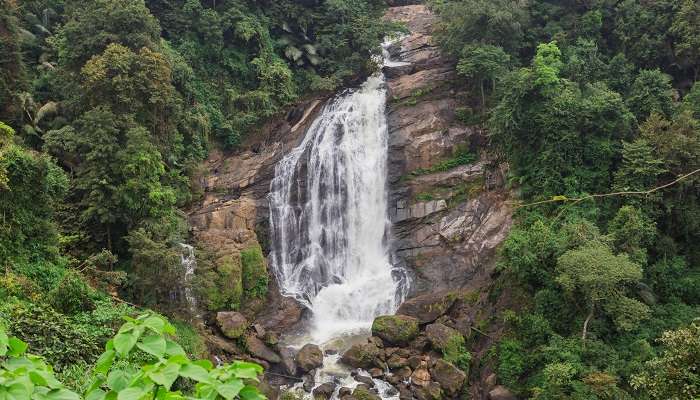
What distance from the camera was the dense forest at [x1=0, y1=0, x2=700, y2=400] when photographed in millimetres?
14102

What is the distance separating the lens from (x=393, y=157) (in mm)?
24500

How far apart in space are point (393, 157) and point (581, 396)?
13.9 metres

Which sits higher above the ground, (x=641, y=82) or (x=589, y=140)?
(x=641, y=82)

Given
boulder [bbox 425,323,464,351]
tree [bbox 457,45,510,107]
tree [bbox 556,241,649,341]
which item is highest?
tree [bbox 457,45,510,107]

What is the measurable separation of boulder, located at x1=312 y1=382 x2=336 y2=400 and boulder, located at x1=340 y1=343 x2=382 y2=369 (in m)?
1.25

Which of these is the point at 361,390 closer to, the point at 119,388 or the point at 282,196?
the point at 282,196

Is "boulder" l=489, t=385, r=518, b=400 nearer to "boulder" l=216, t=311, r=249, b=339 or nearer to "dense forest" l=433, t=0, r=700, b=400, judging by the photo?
"dense forest" l=433, t=0, r=700, b=400

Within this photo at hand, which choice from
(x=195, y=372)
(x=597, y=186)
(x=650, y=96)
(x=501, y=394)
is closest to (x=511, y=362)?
(x=501, y=394)

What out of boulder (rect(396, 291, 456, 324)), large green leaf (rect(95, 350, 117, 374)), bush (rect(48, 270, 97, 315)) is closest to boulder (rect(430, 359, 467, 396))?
boulder (rect(396, 291, 456, 324))

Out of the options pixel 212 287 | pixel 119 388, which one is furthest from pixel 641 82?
pixel 119 388

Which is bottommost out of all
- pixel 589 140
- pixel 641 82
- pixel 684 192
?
pixel 684 192

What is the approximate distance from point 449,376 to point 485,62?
14086mm

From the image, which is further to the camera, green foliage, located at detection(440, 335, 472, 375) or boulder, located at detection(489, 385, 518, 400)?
green foliage, located at detection(440, 335, 472, 375)

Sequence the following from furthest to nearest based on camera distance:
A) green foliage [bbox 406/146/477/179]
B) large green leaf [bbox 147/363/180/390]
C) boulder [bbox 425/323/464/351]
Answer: green foliage [bbox 406/146/477/179] < boulder [bbox 425/323/464/351] < large green leaf [bbox 147/363/180/390]
